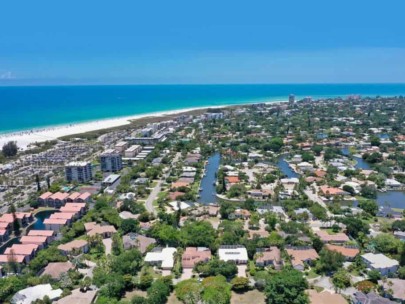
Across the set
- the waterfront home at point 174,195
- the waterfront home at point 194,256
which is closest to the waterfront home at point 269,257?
the waterfront home at point 194,256

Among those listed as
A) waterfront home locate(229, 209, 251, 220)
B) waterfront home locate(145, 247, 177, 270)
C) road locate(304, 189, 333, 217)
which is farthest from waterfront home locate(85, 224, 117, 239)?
road locate(304, 189, 333, 217)

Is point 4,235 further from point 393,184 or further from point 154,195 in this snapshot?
point 393,184

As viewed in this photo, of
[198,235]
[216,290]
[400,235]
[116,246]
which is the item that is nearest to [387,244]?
[400,235]

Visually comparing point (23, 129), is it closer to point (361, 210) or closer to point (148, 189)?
point (148, 189)

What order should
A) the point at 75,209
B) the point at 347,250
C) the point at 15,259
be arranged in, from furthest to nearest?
the point at 75,209
the point at 347,250
the point at 15,259

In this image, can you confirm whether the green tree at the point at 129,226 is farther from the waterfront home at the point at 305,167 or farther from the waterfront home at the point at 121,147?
the waterfront home at the point at 121,147

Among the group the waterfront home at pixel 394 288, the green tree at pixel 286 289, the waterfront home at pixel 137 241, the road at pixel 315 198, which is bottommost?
the road at pixel 315 198
